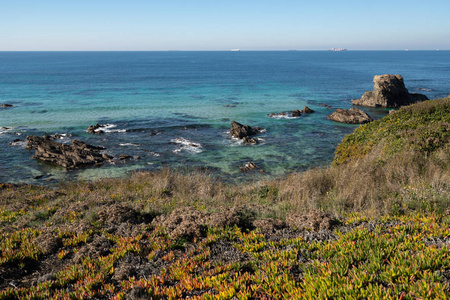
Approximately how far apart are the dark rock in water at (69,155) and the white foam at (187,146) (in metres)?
7.32

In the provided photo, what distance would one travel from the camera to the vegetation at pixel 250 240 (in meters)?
4.74

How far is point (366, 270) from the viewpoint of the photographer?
4742 mm

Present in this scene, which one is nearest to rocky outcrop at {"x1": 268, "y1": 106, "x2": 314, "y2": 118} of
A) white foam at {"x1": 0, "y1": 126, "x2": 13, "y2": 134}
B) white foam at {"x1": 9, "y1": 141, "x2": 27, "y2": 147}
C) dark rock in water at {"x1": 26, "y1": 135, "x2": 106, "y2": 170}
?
dark rock in water at {"x1": 26, "y1": 135, "x2": 106, "y2": 170}

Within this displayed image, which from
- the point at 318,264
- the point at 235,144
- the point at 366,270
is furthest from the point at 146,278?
the point at 235,144

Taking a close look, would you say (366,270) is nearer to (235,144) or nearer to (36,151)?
(235,144)

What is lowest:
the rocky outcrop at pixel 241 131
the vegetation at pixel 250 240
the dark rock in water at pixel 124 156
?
the dark rock in water at pixel 124 156

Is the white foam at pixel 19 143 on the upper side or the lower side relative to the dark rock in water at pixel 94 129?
lower

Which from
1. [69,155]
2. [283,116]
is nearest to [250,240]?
[69,155]

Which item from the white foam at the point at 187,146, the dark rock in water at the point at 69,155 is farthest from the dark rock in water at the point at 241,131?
the dark rock in water at the point at 69,155

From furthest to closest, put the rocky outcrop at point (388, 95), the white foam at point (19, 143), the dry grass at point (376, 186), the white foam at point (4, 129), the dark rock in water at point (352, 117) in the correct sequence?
the rocky outcrop at point (388, 95) → the dark rock in water at point (352, 117) → the white foam at point (4, 129) → the white foam at point (19, 143) → the dry grass at point (376, 186)

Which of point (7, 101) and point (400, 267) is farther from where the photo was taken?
point (7, 101)

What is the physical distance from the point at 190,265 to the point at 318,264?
8.31 feet

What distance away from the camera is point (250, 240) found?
7.05 m

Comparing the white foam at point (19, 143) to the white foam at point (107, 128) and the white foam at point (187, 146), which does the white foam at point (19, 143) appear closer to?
the white foam at point (107, 128)
